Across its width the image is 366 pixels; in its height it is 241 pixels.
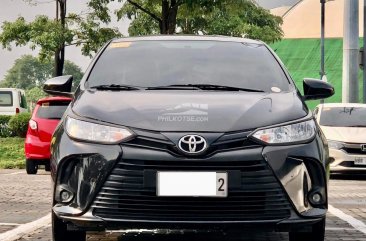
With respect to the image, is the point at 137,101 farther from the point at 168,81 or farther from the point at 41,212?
the point at 41,212

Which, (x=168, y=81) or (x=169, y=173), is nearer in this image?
(x=169, y=173)

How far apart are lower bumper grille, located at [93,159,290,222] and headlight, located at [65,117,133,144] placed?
18 centimetres

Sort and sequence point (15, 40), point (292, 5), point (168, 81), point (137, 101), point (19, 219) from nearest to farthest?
point (137, 101) < point (168, 81) < point (19, 219) < point (15, 40) < point (292, 5)

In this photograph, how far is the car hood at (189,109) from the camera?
5.43 metres

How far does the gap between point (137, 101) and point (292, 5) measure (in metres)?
102

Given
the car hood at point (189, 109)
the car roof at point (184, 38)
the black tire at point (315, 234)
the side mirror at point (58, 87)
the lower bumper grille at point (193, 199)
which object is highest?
the car roof at point (184, 38)

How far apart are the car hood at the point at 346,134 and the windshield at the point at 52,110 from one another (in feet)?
16.4

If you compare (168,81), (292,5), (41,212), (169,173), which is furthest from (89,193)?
(292,5)

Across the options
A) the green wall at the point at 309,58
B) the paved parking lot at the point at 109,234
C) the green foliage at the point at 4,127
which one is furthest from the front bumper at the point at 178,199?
the green wall at the point at 309,58

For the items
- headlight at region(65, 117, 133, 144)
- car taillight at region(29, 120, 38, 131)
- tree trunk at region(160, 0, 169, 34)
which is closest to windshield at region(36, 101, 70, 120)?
car taillight at region(29, 120, 38, 131)

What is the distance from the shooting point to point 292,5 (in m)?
106

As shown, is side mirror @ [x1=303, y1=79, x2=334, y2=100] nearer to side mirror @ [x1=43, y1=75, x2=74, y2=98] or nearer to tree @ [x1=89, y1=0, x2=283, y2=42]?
side mirror @ [x1=43, y1=75, x2=74, y2=98]

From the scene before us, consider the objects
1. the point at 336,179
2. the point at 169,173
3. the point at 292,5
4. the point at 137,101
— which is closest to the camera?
the point at 169,173

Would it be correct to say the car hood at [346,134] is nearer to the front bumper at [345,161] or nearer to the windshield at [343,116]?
the front bumper at [345,161]
